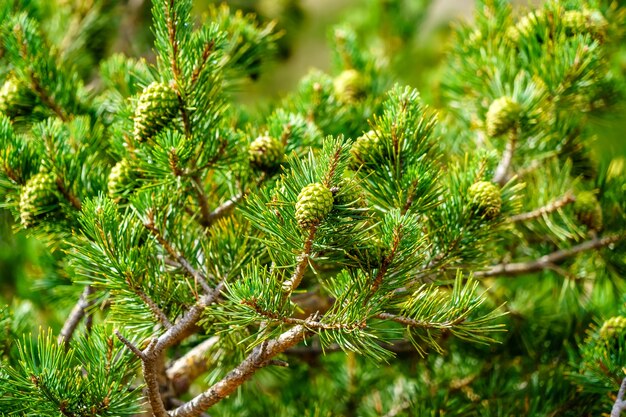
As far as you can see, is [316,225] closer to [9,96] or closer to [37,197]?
[37,197]

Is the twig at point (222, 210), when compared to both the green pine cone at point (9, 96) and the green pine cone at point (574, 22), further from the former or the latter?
the green pine cone at point (574, 22)

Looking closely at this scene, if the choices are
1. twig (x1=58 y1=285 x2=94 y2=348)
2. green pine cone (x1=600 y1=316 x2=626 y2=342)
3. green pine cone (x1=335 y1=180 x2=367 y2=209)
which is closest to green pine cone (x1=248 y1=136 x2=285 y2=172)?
green pine cone (x1=335 y1=180 x2=367 y2=209)

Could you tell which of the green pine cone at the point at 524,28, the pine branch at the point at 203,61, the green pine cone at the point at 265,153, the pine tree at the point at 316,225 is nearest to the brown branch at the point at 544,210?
the pine tree at the point at 316,225

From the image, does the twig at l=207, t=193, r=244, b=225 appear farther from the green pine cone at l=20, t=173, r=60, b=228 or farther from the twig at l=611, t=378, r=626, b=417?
the twig at l=611, t=378, r=626, b=417

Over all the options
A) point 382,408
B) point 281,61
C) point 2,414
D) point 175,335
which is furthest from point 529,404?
point 281,61

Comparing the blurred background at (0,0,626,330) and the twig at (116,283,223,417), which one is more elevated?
the blurred background at (0,0,626,330)

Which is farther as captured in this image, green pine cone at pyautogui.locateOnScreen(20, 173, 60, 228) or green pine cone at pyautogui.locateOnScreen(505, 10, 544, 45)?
green pine cone at pyautogui.locateOnScreen(505, 10, 544, 45)

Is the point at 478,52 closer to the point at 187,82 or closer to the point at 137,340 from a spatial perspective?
the point at 187,82
